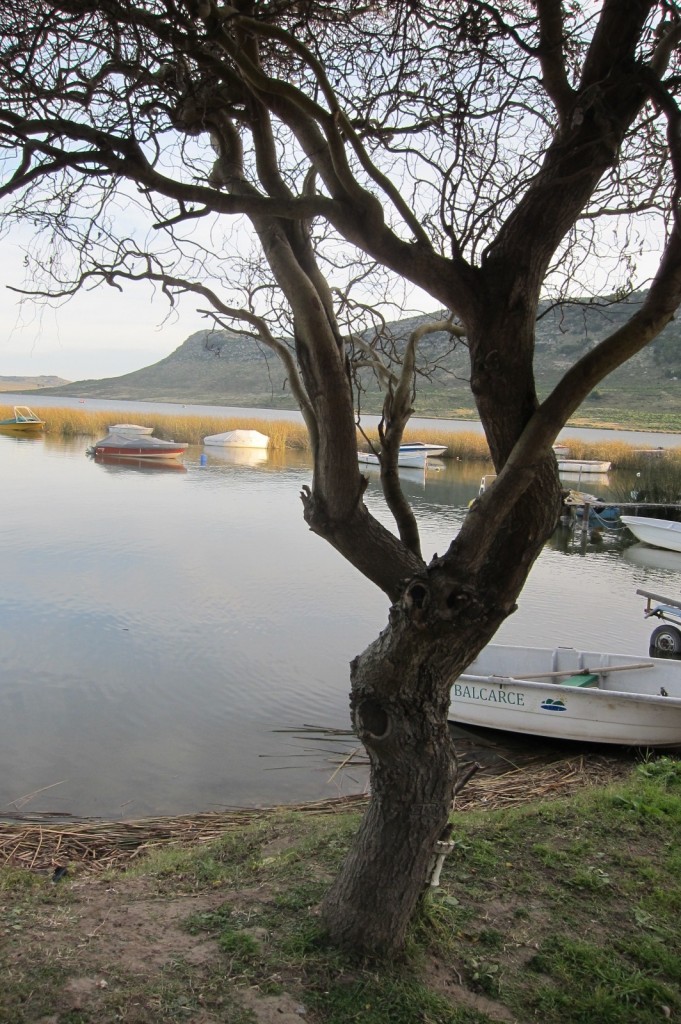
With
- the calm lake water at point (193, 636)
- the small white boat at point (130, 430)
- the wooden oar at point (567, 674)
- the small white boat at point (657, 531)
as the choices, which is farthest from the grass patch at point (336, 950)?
the small white boat at point (130, 430)

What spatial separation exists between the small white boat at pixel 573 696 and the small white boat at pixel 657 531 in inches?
466

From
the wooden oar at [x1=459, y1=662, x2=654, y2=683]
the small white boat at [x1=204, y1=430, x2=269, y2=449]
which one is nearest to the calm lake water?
the wooden oar at [x1=459, y1=662, x2=654, y2=683]

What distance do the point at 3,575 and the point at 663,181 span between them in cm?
1245

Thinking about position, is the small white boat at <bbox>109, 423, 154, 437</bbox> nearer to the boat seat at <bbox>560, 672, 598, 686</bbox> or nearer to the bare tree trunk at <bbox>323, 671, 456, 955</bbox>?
the boat seat at <bbox>560, 672, 598, 686</bbox>

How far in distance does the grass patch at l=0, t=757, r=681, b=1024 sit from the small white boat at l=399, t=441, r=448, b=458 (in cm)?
2989

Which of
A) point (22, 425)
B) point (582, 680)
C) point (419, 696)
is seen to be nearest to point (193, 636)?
point (582, 680)

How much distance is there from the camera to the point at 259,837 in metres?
4.86

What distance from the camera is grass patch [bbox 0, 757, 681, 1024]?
268 cm

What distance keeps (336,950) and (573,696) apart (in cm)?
501

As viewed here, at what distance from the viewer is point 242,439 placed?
3931cm

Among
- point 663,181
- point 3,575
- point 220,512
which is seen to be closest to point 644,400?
point 220,512

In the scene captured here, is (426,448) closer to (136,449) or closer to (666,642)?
(136,449)

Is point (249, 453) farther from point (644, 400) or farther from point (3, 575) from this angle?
point (644, 400)

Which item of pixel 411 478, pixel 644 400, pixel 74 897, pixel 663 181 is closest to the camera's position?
pixel 663 181
